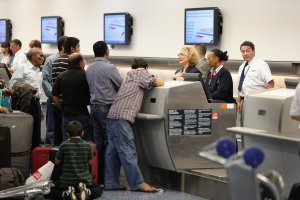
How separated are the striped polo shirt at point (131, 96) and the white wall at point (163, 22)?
290 centimetres

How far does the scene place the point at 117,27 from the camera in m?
12.6

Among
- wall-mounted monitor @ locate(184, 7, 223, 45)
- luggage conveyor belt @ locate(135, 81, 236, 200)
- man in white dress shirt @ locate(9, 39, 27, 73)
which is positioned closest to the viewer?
luggage conveyor belt @ locate(135, 81, 236, 200)

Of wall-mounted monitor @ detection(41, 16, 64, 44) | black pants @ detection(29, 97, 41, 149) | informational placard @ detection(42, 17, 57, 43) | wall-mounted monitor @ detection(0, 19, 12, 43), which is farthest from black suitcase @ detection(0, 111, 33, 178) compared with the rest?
wall-mounted monitor @ detection(0, 19, 12, 43)

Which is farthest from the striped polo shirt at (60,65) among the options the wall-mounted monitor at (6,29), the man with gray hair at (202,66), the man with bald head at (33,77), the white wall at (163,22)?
the wall-mounted monitor at (6,29)

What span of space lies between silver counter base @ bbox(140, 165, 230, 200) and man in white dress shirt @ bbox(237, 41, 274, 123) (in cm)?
160

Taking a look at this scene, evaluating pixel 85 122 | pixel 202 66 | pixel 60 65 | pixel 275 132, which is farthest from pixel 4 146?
pixel 202 66

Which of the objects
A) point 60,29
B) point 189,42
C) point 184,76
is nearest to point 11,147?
point 184,76

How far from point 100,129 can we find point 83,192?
1100 millimetres

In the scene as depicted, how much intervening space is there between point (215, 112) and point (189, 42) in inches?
149

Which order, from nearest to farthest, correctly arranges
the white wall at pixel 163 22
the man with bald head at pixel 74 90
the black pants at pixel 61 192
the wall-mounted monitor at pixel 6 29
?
the black pants at pixel 61 192 → the man with bald head at pixel 74 90 → the white wall at pixel 163 22 → the wall-mounted monitor at pixel 6 29

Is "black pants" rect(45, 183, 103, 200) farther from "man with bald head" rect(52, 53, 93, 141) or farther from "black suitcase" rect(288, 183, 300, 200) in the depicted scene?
"black suitcase" rect(288, 183, 300, 200)

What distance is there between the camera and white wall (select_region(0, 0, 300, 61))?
930 centimetres

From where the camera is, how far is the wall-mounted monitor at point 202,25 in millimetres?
10258

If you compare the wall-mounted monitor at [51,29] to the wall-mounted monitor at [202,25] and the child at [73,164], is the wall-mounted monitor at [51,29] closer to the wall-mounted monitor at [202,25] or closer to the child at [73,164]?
the wall-mounted monitor at [202,25]
